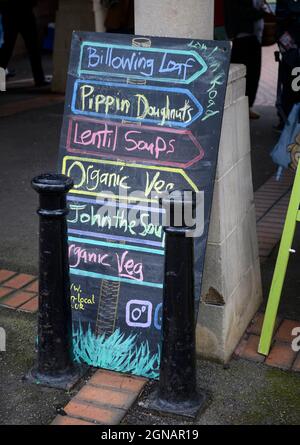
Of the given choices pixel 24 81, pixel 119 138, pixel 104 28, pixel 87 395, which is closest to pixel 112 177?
pixel 119 138

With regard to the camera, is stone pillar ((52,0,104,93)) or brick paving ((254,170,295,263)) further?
stone pillar ((52,0,104,93))

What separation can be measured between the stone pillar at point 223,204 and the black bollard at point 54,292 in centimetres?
65

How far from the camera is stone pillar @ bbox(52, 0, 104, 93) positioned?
898 cm

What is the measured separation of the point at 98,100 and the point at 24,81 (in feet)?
26.6

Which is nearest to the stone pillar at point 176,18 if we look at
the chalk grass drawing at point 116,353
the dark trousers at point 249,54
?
the chalk grass drawing at point 116,353

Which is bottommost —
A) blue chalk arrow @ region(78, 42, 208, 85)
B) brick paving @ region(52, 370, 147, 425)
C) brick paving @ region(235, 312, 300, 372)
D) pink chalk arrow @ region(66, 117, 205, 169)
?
brick paving @ region(52, 370, 147, 425)

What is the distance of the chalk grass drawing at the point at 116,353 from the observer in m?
3.06

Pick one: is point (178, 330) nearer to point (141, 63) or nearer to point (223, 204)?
point (223, 204)

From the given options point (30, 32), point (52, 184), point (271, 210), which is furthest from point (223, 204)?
point (30, 32)

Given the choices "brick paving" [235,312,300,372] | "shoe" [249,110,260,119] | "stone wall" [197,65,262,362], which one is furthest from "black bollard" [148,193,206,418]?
"shoe" [249,110,260,119]

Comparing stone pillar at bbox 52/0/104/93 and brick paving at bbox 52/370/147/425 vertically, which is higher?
stone pillar at bbox 52/0/104/93

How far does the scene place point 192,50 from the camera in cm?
292

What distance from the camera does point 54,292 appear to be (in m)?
2.92

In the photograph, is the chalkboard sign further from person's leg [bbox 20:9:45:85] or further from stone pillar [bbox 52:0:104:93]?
person's leg [bbox 20:9:45:85]
